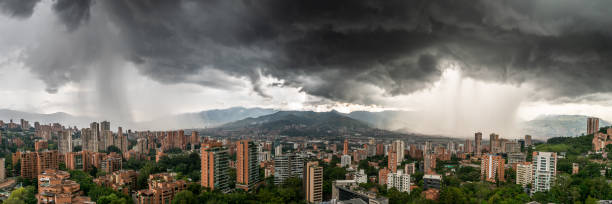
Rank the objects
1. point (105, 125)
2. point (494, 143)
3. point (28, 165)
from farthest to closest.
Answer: point (105, 125)
point (494, 143)
point (28, 165)

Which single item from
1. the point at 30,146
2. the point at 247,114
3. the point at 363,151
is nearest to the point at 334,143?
the point at 363,151

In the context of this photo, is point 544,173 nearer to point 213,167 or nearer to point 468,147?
point 213,167

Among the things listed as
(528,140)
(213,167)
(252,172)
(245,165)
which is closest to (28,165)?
(213,167)

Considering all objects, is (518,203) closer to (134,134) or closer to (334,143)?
(334,143)

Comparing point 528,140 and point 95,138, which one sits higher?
point 95,138

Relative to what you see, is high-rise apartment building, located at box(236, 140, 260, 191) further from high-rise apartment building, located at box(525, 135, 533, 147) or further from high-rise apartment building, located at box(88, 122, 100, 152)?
high-rise apartment building, located at box(525, 135, 533, 147)

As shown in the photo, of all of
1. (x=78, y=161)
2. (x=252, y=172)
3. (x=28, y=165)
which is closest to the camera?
(x=28, y=165)

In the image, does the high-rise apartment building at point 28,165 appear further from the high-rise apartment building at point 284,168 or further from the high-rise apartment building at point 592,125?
the high-rise apartment building at point 592,125
